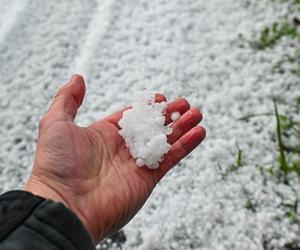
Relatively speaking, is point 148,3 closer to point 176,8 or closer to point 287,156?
point 176,8

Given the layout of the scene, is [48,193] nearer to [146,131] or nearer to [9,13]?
[146,131]

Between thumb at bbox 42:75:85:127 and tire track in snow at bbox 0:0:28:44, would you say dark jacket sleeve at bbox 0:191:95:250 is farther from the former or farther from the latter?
tire track in snow at bbox 0:0:28:44

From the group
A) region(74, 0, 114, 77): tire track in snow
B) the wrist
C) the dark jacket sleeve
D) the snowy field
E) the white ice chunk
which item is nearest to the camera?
the dark jacket sleeve

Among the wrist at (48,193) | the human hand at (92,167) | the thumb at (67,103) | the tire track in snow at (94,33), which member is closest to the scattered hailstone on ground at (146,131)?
the human hand at (92,167)

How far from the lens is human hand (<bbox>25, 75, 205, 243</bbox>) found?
1758 millimetres

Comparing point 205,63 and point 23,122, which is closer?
point 23,122

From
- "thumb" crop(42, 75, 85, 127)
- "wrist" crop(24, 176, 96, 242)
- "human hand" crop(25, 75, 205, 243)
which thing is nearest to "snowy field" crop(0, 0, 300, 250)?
"human hand" crop(25, 75, 205, 243)

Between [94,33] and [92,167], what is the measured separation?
1.70 metres

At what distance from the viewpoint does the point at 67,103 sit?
1938 millimetres

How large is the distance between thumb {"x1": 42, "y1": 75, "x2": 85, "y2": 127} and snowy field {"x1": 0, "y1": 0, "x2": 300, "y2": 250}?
72 cm

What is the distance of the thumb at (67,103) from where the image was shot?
189cm

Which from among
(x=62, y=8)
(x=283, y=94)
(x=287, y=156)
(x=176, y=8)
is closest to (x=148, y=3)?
(x=176, y=8)

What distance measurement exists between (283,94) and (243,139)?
0.45m

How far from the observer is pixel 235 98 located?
9.30 ft
